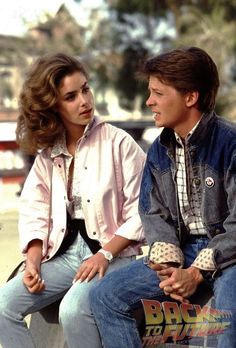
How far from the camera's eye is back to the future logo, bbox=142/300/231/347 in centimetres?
221

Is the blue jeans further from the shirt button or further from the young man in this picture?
the shirt button

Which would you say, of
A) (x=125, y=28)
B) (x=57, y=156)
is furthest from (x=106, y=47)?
(x=57, y=156)

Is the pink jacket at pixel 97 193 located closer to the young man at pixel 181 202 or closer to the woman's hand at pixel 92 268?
the woman's hand at pixel 92 268

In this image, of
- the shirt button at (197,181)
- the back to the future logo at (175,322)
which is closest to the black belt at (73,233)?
the back to the future logo at (175,322)

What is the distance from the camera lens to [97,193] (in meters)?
2.58

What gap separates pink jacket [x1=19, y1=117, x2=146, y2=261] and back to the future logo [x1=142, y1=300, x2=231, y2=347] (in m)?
0.35

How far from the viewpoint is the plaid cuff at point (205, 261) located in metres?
2.13

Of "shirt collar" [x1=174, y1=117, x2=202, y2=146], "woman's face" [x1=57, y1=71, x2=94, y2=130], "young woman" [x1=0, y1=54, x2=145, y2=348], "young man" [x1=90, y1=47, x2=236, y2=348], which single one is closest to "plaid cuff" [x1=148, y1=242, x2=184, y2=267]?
"young man" [x1=90, y1=47, x2=236, y2=348]

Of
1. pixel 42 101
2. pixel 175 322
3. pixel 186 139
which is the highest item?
pixel 42 101

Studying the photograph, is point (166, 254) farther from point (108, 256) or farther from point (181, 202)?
point (108, 256)

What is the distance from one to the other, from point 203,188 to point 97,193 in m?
0.50

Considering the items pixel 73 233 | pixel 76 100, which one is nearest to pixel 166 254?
pixel 73 233

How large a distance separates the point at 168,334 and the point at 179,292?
0.22 metres

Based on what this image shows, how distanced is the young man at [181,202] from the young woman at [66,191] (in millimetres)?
227
